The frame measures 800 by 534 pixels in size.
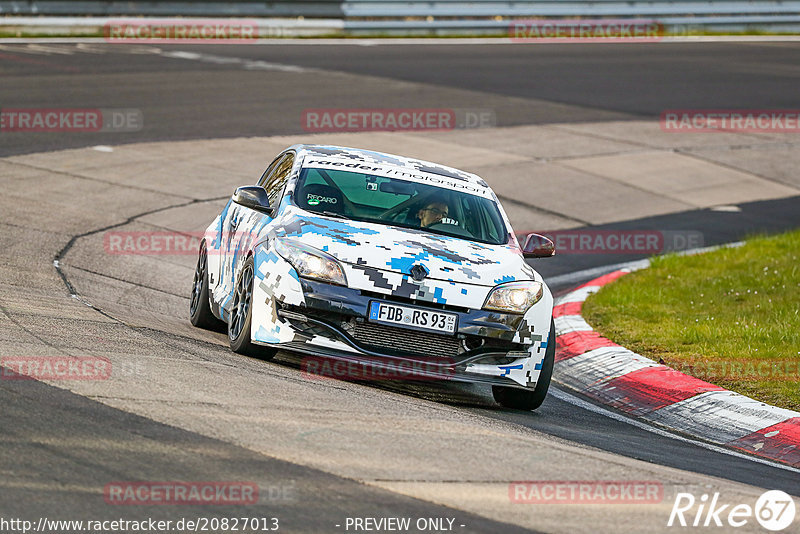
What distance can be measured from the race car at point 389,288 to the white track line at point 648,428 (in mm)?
639

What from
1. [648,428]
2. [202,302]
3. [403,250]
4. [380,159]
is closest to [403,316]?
[403,250]

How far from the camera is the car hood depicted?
7.58m

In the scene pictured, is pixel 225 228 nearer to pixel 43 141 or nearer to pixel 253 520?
pixel 253 520

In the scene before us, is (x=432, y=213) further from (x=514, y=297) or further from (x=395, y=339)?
(x=395, y=339)

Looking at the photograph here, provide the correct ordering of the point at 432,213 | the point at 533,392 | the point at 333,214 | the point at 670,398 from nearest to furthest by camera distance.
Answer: the point at 533,392
the point at 333,214
the point at 670,398
the point at 432,213

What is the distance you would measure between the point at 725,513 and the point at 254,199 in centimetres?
417

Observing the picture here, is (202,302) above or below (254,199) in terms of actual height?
below

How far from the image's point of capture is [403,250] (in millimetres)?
7730

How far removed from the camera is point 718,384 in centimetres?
875

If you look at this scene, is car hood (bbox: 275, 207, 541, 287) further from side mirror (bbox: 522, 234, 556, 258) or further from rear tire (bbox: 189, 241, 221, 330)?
rear tire (bbox: 189, 241, 221, 330)

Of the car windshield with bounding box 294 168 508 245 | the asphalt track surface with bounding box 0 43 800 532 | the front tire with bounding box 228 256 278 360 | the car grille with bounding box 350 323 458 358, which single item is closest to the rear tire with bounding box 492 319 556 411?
the asphalt track surface with bounding box 0 43 800 532

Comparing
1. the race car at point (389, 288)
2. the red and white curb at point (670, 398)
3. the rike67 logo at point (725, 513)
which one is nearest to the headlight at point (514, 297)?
the race car at point (389, 288)

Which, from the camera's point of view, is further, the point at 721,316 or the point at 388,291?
the point at 721,316

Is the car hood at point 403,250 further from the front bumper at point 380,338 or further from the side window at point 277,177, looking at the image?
the side window at point 277,177
